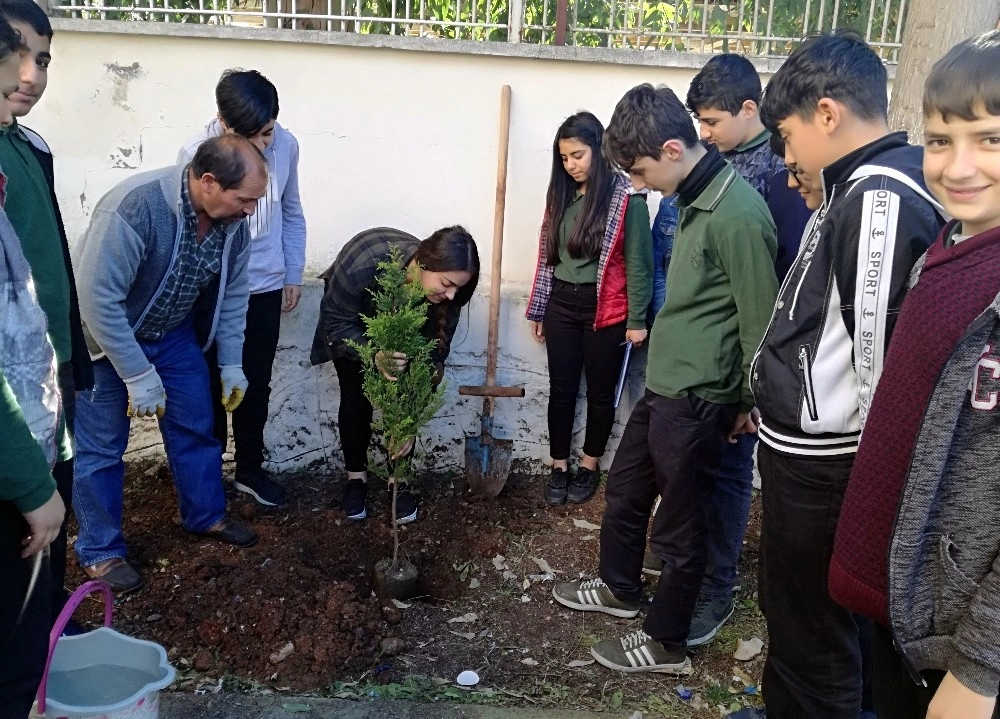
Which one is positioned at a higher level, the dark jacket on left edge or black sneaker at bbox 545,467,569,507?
the dark jacket on left edge

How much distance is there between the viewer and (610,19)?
4523 millimetres

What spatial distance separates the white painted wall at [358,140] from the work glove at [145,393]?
48.4 inches

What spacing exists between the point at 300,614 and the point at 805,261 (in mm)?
2355

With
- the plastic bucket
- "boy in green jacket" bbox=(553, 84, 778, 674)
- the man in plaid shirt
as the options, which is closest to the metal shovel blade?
the man in plaid shirt

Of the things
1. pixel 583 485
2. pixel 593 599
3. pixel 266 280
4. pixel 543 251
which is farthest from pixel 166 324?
pixel 583 485

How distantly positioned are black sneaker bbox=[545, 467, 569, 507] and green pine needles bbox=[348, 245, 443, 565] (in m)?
1.14

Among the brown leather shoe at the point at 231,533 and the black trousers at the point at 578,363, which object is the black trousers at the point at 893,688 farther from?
the brown leather shoe at the point at 231,533

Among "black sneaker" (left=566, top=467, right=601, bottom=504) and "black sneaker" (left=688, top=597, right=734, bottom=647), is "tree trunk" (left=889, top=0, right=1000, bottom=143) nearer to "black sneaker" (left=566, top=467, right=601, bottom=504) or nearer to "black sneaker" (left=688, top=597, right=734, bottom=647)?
"black sneaker" (left=688, top=597, right=734, bottom=647)

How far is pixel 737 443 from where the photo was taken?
3.20 meters

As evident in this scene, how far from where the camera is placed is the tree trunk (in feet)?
11.5

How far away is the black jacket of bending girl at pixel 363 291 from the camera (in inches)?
146

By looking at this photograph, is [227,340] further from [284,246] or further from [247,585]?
[247,585]

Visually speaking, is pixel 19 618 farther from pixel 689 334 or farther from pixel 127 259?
pixel 689 334

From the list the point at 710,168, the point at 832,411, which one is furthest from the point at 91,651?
the point at 710,168
